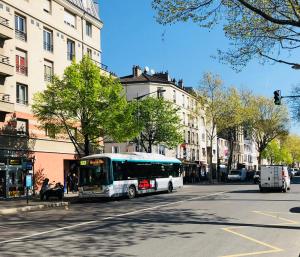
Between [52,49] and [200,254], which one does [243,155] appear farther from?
[200,254]

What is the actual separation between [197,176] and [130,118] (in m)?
35.7

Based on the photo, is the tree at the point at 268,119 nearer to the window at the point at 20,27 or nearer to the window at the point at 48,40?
the window at the point at 48,40

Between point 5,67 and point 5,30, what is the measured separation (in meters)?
2.36

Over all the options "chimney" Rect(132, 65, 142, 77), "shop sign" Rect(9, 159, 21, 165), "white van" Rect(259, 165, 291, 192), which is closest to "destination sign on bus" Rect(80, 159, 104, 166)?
"shop sign" Rect(9, 159, 21, 165)

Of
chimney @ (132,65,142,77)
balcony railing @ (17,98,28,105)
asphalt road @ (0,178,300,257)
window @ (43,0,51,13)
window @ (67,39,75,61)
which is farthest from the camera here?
chimney @ (132,65,142,77)

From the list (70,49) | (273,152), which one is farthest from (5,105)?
(273,152)

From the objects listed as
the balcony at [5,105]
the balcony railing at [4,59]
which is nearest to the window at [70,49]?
the balcony railing at [4,59]

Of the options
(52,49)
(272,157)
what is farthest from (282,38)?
(272,157)

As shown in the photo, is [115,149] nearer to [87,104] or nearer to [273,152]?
[87,104]

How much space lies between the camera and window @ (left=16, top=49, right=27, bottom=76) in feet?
114

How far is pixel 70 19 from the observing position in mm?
42156

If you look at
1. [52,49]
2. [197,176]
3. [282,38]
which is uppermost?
[52,49]

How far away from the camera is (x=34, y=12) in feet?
120

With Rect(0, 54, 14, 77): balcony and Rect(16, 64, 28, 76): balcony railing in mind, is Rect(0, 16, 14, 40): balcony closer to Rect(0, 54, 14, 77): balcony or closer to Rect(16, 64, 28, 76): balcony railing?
Rect(0, 54, 14, 77): balcony
